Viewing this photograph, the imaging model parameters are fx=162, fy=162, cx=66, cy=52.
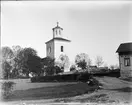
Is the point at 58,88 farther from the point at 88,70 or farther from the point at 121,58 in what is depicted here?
the point at 121,58

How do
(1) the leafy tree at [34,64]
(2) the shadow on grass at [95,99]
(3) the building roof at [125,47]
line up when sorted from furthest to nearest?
(1) the leafy tree at [34,64] → (3) the building roof at [125,47] → (2) the shadow on grass at [95,99]

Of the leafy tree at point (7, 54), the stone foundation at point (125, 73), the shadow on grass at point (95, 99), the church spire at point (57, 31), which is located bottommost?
the shadow on grass at point (95, 99)

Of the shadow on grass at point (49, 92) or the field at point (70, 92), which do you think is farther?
the shadow on grass at point (49, 92)

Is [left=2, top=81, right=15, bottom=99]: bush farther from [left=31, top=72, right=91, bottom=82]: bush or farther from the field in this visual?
[left=31, top=72, right=91, bottom=82]: bush

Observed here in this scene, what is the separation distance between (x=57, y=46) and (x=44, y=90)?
0.85 m

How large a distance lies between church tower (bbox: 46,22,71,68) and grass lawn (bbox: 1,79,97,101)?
548 mm

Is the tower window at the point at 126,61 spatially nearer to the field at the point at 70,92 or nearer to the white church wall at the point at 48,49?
the field at the point at 70,92

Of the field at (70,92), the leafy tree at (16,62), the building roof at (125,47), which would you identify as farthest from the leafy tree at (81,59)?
the leafy tree at (16,62)

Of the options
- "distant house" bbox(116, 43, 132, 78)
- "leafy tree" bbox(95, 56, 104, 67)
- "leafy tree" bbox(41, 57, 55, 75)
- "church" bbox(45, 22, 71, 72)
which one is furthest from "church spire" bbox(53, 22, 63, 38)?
"distant house" bbox(116, 43, 132, 78)

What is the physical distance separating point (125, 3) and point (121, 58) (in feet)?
3.17

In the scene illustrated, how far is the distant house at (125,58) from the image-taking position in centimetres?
Answer: 281

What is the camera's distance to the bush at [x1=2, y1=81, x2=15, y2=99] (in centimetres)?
292

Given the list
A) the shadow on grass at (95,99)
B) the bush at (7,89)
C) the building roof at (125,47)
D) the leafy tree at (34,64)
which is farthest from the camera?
the leafy tree at (34,64)

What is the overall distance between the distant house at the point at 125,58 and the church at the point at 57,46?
3.10 feet
